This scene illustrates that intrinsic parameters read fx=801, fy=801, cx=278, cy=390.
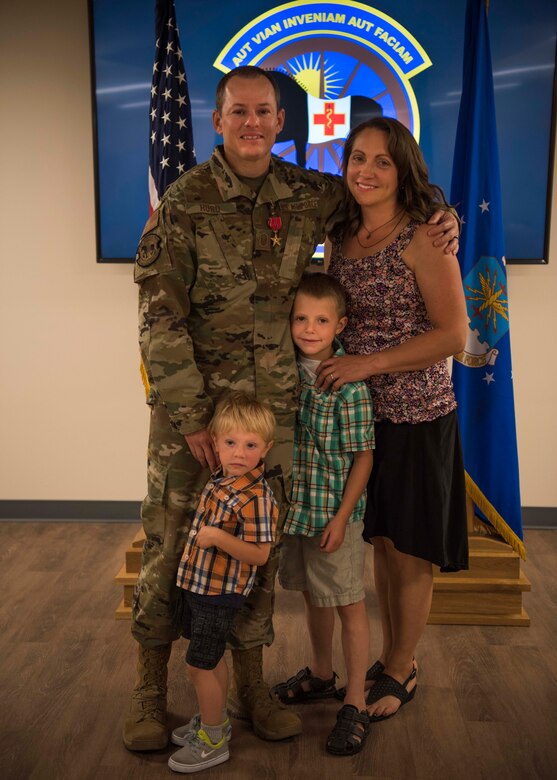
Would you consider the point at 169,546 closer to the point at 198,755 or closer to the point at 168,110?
the point at 198,755

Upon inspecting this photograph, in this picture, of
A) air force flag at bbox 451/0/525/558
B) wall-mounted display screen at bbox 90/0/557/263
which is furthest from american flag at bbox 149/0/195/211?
air force flag at bbox 451/0/525/558

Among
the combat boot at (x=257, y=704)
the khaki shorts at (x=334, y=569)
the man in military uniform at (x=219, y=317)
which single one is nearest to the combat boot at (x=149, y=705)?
the man in military uniform at (x=219, y=317)

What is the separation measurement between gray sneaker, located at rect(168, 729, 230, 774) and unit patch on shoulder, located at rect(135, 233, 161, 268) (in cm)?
127

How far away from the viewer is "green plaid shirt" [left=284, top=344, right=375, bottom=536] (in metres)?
2.21

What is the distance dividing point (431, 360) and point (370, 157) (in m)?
0.58

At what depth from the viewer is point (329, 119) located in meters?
3.65

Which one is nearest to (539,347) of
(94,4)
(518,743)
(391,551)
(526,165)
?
(526,165)

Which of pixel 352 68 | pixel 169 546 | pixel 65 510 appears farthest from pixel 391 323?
pixel 65 510

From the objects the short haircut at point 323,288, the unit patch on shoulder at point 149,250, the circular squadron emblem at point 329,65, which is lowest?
the short haircut at point 323,288

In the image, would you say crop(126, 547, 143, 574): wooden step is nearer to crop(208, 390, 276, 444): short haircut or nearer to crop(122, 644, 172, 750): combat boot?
crop(122, 644, 172, 750): combat boot

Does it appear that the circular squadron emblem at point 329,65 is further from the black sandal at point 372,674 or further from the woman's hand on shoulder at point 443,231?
the black sandal at point 372,674

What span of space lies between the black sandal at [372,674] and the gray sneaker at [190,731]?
1.27 feet

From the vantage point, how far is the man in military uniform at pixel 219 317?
2.10 metres

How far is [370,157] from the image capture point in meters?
2.18
